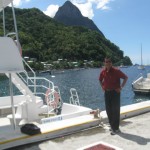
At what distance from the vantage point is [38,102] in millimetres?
9406

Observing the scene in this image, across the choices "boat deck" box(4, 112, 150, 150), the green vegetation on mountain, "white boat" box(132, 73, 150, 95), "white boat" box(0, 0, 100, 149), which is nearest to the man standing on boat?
"boat deck" box(4, 112, 150, 150)

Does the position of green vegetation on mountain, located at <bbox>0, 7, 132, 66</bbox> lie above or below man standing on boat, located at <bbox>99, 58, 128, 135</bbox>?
above

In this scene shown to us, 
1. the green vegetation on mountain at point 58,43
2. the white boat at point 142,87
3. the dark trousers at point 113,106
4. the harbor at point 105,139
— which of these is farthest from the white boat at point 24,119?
the green vegetation on mountain at point 58,43

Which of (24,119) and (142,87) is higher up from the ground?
(24,119)

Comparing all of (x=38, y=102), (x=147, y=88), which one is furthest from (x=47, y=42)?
(x=38, y=102)

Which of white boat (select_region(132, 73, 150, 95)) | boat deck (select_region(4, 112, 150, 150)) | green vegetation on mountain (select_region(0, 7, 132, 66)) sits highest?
green vegetation on mountain (select_region(0, 7, 132, 66))

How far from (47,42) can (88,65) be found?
37458 millimetres

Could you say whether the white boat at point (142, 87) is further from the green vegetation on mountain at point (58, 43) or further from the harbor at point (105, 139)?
the green vegetation on mountain at point (58, 43)

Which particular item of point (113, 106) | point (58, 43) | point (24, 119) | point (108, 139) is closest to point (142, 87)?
point (24, 119)

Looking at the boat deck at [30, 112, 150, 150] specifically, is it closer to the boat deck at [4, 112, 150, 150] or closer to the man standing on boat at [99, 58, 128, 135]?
the boat deck at [4, 112, 150, 150]

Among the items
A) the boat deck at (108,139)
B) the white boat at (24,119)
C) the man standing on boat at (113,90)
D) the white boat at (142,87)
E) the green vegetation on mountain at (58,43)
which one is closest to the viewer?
the boat deck at (108,139)

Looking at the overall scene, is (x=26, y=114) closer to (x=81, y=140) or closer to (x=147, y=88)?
(x=81, y=140)

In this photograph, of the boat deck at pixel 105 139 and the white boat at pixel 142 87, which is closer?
the boat deck at pixel 105 139

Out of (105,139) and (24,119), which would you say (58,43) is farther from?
(105,139)
